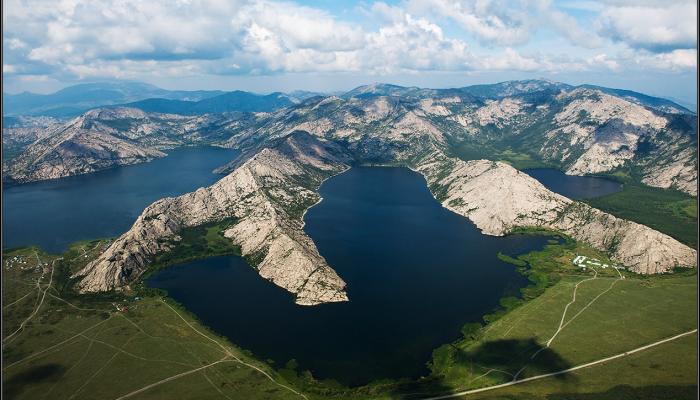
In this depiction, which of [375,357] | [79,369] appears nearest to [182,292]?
[79,369]

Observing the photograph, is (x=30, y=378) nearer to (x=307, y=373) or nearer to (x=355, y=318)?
(x=307, y=373)

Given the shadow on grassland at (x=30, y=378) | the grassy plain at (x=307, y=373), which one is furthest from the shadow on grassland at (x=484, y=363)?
the shadow on grassland at (x=30, y=378)

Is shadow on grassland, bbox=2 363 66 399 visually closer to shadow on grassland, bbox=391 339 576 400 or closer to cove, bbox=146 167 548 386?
cove, bbox=146 167 548 386

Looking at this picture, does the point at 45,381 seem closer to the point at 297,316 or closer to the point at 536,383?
the point at 297,316

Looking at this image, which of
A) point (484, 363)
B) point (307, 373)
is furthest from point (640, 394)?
point (307, 373)

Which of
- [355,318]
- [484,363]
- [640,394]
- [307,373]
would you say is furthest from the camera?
[355,318]

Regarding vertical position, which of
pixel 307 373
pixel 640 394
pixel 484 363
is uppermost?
pixel 640 394

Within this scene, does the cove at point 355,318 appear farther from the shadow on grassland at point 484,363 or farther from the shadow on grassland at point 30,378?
the shadow on grassland at point 30,378

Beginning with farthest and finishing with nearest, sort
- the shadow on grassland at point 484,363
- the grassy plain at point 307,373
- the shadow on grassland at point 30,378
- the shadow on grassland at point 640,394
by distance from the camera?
the shadow on grassland at point 30,378 < the shadow on grassland at point 484,363 < the grassy plain at point 307,373 < the shadow on grassland at point 640,394
